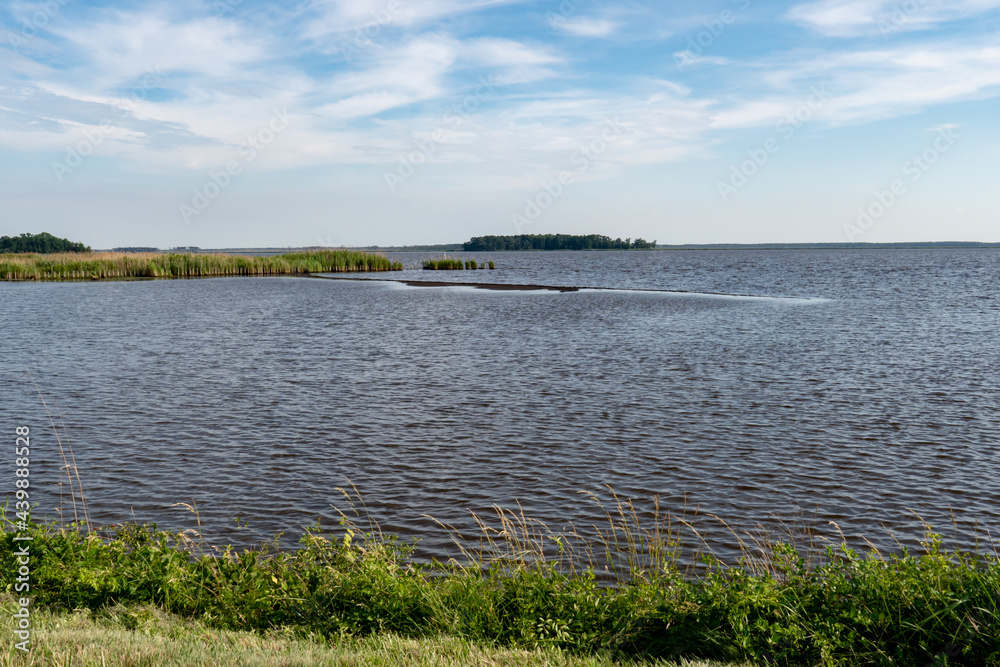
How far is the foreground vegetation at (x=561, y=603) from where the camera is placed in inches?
236

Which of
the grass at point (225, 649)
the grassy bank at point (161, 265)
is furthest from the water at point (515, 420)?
the grassy bank at point (161, 265)

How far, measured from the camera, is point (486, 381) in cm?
2136

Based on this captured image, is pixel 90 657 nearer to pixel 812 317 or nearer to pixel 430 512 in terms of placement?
pixel 430 512

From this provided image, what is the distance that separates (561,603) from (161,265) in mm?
88058

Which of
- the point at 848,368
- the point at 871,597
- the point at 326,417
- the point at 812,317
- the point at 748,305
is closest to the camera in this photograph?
the point at 871,597

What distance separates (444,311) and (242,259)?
53400 mm

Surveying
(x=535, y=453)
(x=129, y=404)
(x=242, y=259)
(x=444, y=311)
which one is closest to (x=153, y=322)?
(x=444, y=311)

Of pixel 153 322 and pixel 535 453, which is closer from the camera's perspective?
pixel 535 453

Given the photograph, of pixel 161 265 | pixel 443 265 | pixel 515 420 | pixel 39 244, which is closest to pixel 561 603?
pixel 515 420

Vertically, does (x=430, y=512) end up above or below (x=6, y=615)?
below

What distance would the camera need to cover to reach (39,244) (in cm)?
15775

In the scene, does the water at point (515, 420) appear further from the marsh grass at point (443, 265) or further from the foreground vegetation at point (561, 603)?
the marsh grass at point (443, 265)

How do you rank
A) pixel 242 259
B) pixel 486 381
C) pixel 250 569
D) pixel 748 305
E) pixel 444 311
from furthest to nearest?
pixel 242 259 → pixel 748 305 → pixel 444 311 → pixel 486 381 → pixel 250 569

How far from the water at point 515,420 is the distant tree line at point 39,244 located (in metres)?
142
